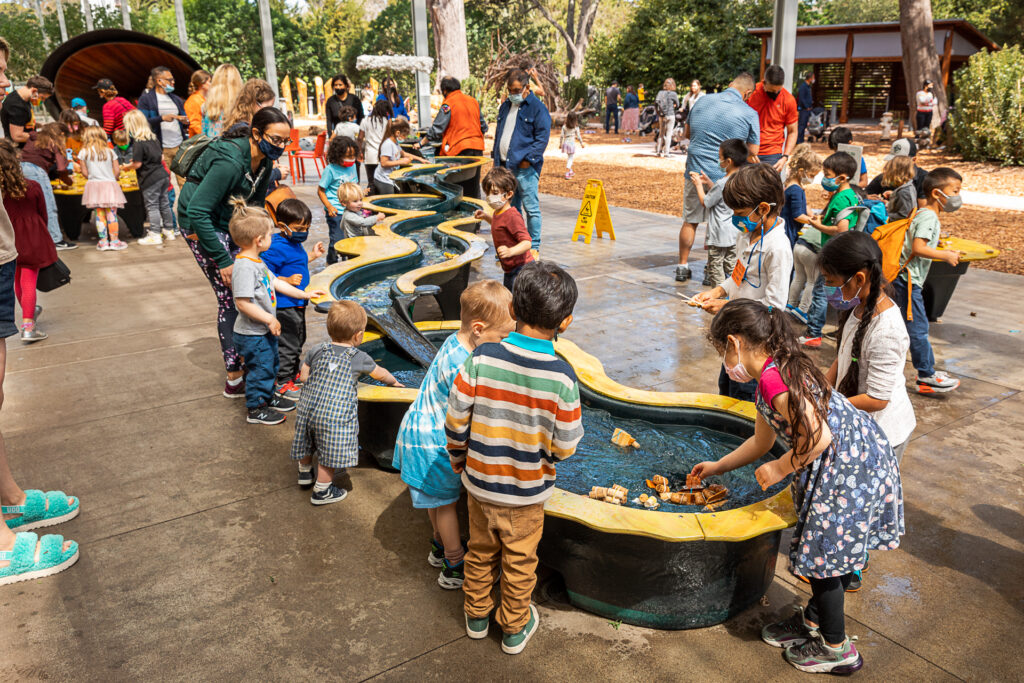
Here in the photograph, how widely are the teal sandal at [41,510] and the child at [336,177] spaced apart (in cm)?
501

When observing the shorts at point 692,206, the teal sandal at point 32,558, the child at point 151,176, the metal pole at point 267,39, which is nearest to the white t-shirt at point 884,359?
the teal sandal at point 32,558

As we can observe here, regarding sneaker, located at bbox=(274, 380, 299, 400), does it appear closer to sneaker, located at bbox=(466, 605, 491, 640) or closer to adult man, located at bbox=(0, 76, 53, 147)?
sneaker, located at bbox=(466, 605, 491, 640)

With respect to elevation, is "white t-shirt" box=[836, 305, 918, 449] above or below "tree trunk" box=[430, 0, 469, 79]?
below

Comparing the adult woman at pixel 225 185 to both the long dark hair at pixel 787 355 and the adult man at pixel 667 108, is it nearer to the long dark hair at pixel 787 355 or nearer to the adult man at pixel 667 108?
the long dark hair at pixel 787 355

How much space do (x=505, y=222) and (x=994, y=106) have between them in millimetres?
15704

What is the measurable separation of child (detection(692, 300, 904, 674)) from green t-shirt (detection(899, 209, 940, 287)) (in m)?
3.08

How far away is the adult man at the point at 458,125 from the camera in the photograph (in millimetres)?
11672

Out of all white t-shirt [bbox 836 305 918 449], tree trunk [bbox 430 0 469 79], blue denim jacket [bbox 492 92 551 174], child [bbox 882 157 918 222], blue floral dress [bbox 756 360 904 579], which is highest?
tree trunk [bbox 430 0 469 79]

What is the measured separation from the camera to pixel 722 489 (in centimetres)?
368

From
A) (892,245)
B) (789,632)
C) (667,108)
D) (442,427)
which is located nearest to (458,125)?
(892,245)

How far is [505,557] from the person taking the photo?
2881mm

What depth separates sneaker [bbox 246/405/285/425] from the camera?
16.8ft

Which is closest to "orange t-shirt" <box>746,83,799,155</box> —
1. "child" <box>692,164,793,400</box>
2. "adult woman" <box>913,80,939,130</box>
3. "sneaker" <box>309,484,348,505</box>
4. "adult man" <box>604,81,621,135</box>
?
"child" <box>692,164,793,400</box>

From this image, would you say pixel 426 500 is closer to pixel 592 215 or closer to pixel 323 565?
pixel 323 565
